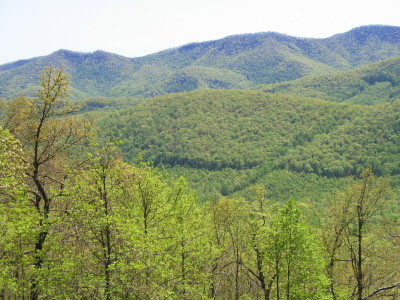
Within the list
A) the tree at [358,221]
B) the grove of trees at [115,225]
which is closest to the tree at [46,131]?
the grove of trees at [115,225]

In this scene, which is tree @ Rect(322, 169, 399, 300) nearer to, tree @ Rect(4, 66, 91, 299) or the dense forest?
the dense forest

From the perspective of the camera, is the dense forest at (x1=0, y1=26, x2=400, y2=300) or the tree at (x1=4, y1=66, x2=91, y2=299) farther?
the tree at (x1=4, y1=66, x2=91, y2=299)

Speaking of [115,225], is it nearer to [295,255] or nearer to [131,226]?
[131,226]

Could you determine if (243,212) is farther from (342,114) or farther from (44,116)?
(342,114)

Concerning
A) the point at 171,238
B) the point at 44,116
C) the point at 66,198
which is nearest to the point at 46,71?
the point at 44,116

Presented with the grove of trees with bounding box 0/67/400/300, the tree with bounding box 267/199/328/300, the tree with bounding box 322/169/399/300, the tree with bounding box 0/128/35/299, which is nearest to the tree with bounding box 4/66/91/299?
the grove of trees with bounding box 0/67/400/300

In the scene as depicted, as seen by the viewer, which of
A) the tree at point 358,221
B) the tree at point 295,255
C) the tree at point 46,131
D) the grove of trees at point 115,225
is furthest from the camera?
the tree at point 358,221

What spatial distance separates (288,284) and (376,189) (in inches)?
394

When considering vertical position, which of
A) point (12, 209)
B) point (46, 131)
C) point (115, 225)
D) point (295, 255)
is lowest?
point (295, 255)

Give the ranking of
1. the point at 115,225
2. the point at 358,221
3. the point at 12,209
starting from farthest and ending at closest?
the point at 358,221 < the point at 115,225 < the point at 12,209

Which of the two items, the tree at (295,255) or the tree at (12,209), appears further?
the tree at (295,255)

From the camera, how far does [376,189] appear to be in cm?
2466

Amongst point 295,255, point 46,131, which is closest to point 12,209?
point 46,131

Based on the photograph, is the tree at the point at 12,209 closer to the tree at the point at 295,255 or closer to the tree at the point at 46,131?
the tree at the point at 46,131
